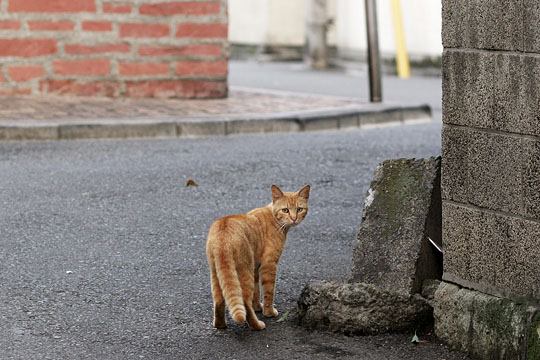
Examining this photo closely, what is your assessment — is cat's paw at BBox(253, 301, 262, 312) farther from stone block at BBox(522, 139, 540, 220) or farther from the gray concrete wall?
stone block at BBox(522, 139, 540, 220)

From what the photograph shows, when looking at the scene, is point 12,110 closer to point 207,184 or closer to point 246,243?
point 207,184

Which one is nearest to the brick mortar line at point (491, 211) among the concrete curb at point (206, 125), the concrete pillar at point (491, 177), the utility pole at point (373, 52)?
the concrete pillar at point (491, 177)

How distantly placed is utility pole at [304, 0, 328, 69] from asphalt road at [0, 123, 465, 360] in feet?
26.7

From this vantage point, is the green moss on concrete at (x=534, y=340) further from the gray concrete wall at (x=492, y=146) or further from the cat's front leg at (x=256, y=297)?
the cat's front leg at (x=256, y=297)

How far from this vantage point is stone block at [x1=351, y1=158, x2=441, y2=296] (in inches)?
202

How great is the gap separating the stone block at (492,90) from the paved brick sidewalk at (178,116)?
256 inches

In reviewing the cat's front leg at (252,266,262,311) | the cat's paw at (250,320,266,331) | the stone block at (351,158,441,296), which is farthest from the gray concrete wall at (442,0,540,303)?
the cat's front leg at (252,266,262,311)

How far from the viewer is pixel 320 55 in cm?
1981

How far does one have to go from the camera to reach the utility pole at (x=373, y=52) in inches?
516

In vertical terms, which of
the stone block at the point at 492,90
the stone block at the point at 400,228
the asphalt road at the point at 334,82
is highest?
the stone block at the point at 492,90

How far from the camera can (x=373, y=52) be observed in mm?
13141

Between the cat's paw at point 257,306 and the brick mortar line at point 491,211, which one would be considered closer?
the brick mortar line at point 491,211

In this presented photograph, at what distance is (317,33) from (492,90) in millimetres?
15277

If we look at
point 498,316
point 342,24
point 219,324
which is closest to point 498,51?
point 498,316
